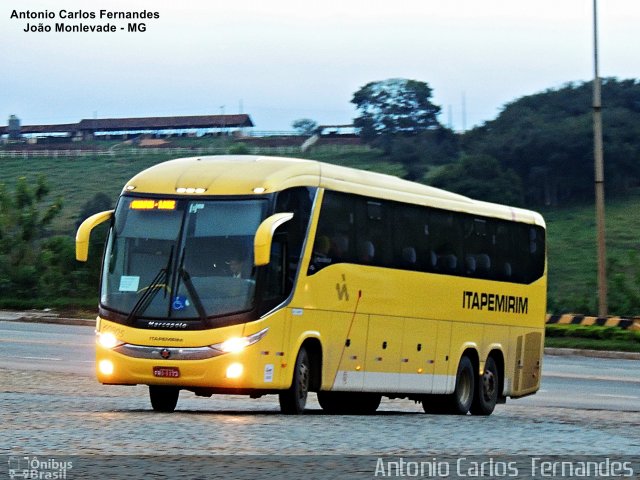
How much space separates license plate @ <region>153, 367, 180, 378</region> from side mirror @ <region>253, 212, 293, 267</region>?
1561 mm

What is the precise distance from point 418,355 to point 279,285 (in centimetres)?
433

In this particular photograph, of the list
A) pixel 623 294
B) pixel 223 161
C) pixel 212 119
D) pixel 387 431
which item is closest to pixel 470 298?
pixel 223 161

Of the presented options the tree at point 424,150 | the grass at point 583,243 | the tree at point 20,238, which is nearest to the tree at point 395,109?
the tree at point 424,150

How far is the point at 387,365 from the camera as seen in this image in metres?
20.1

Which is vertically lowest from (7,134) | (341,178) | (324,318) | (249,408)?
(249,408)

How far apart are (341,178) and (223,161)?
168 centimetres

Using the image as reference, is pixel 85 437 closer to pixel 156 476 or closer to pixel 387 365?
pixel 156 476

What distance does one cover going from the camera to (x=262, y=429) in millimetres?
13727

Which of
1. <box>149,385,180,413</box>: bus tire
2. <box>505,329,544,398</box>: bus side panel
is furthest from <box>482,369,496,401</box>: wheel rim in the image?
<box>149,385,180,413</box>: bus tire

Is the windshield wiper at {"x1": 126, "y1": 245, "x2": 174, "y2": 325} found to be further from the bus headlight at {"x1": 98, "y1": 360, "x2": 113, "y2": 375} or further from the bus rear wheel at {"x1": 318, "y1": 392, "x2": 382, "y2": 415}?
the bus rear wheel at {"x1": 318, "y1": 392, "x2": 382, "y2": 415}

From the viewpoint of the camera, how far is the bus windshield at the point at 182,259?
16.9 metres

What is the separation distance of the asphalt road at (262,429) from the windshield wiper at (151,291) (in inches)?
46.5

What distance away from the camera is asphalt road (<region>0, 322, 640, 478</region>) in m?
11.6

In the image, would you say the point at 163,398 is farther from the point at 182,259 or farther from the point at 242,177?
the point at 242,177
